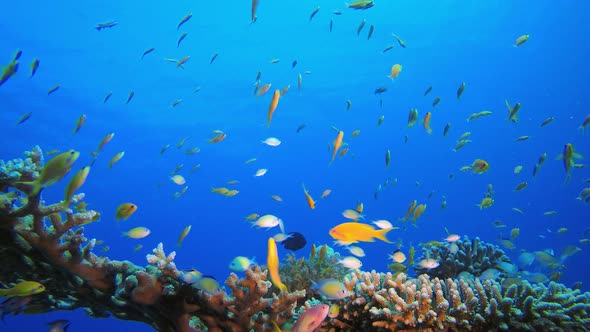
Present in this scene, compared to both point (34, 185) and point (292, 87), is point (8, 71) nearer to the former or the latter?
point (34, 185)

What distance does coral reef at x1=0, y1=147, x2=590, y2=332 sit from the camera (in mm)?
3604

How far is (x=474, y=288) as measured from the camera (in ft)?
14.0

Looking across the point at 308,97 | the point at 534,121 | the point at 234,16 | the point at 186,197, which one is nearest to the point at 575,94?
the point at 534,121

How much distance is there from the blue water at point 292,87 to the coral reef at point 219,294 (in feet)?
27.2

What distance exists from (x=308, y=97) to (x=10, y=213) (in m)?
38.0

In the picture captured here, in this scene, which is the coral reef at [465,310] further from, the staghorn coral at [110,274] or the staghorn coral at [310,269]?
the staghorn coral at [310,269]

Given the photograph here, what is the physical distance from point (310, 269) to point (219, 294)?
2.21 metres

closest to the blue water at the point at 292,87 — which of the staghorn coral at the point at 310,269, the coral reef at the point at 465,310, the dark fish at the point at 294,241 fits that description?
the dark fish at the point at 294,241

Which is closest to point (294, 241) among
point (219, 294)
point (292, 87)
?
point (219, 294)

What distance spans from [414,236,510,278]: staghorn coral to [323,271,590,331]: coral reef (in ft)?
7.95

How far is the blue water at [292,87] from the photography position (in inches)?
1136

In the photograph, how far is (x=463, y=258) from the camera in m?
6.54

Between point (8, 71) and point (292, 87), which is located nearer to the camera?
point (8, 71)

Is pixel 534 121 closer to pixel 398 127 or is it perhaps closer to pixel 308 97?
pixel 398 127
